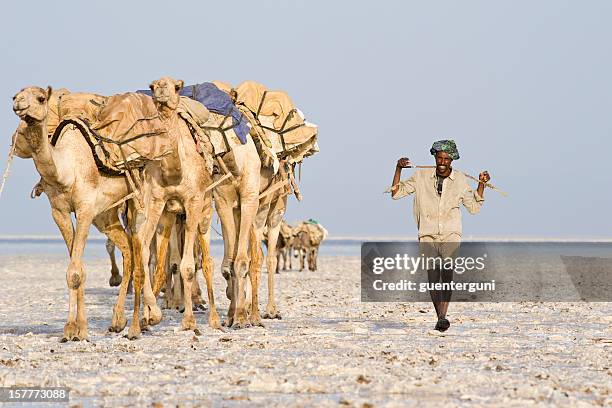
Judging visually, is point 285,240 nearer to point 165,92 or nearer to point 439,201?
point 439,201

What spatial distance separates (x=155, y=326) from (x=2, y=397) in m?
6.61

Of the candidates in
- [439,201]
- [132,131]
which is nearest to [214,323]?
[132,131]

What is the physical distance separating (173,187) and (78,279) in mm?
1757

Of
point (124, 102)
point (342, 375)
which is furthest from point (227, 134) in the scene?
point (342, 375)

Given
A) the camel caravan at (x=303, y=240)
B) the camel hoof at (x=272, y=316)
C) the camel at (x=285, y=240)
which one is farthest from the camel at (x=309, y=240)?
the camel hoof at (x=272, y=316)

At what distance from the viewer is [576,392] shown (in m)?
10.3

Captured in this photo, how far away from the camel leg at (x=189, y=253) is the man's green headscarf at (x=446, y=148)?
3.01m

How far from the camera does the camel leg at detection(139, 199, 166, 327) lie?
50.1 feet

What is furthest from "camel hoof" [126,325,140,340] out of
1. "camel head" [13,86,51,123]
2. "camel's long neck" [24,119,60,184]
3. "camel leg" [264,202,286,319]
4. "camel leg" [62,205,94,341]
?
"camel leg" [264,202,286,319]

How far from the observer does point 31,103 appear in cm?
1286

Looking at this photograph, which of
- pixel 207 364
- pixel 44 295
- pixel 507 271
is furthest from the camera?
pixel 507 271

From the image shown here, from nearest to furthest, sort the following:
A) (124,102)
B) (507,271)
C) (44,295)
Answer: (124,102)
(44,295)
(507,271)

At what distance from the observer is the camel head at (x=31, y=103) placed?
1280cm

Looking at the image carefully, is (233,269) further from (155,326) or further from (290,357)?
(290,357)
